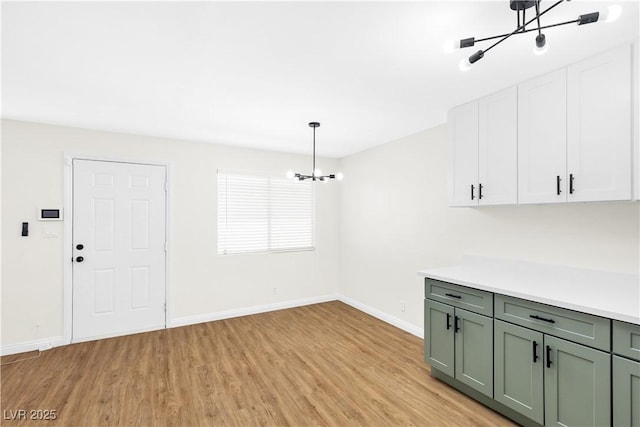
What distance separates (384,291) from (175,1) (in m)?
4.01

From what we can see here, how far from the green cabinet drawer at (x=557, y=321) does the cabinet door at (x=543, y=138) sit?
783 millimetres

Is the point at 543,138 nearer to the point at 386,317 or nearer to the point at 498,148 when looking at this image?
the point at 498,148

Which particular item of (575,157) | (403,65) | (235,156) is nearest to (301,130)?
(235,156)

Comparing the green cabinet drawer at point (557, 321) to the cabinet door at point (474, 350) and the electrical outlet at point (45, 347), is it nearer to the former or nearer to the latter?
the cabinet door at point (474, 350)

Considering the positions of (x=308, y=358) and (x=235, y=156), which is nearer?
(x=308, y=358)

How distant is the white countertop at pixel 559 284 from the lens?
6.09ft

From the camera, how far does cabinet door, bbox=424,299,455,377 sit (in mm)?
2676

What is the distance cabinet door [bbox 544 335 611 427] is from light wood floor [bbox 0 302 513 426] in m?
0.50

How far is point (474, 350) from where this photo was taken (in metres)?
2.49

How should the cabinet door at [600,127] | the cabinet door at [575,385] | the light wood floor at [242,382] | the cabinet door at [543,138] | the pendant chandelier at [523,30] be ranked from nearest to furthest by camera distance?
the pendant chandelier at [523,30] → the cabinet door at [575,385] → the cabinet door at [600,127] → the cabinet door at [543,138] → the light wood floor at [242,382]

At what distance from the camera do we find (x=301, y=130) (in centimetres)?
381

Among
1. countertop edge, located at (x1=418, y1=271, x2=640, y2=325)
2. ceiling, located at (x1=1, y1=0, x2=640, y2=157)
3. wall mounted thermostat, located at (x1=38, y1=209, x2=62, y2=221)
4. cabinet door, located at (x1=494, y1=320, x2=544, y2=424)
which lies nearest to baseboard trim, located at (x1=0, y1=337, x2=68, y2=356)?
wall mounted thermostat, located at (x1=38, y1=209, x2=62, y2=221)

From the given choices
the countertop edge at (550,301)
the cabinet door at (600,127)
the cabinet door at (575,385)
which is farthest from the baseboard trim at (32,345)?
the cabinet door at (600,127)

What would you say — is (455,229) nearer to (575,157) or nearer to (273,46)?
(575,157)
